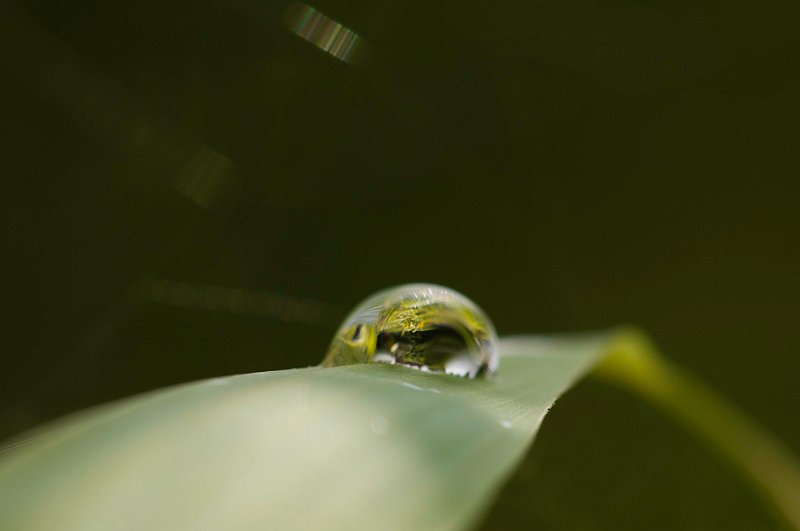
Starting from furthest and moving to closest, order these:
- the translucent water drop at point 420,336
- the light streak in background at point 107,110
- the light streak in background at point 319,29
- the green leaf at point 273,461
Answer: the light streak in background at point 107,110 < the light streak in background at point 319,29 < the translucent water drop at point 420,336 < the green leaf at point 273,461

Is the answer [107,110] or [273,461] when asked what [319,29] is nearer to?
[107,110]

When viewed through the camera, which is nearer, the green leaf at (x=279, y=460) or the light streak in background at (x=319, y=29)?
the green leaf at (x=279, y=460)

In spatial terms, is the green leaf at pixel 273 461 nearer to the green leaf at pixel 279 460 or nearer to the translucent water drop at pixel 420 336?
the green leaf at pixel 279 460

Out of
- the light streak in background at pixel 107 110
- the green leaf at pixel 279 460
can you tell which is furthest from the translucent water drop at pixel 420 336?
the light streak in background at pixel 107 110

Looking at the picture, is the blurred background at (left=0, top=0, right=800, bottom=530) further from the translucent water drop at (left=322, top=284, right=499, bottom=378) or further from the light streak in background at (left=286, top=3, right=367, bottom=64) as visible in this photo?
the translucent water drop at (left=322, top=284, right=499, bottom=378)

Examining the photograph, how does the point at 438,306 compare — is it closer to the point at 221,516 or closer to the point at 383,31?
the point at 221,516

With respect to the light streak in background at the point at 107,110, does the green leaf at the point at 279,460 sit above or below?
above

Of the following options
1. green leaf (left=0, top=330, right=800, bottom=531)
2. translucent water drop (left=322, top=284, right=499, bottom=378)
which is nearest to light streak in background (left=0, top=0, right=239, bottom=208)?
translucent water drop (left=322, top=284, right=499, bottom=378)
